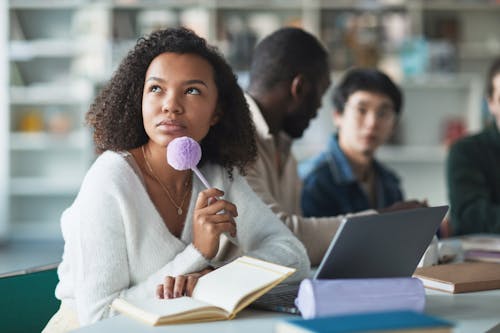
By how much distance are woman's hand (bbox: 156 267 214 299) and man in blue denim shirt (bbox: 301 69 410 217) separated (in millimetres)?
1305

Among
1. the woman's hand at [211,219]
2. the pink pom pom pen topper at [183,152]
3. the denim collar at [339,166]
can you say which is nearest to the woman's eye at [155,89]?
the pink pom pom pen topper at [183,152]

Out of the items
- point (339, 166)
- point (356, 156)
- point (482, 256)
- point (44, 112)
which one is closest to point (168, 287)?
point (482, 256)

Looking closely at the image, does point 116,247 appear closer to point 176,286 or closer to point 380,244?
point 176,286

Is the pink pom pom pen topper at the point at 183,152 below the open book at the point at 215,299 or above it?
above

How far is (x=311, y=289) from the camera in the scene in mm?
1140

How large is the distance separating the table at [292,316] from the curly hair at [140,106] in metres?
0.52

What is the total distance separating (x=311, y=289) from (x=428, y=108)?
Answer: 16.6ft

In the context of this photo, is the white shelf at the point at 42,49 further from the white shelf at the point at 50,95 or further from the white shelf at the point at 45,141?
the white shelf at the point at 45,141

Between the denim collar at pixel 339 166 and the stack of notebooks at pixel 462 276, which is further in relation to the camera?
the denim collar at pixel 339 166

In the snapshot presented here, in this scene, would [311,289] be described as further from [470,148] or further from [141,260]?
[470,148]

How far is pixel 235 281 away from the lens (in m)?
1.24

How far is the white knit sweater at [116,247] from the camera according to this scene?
136 centimetres

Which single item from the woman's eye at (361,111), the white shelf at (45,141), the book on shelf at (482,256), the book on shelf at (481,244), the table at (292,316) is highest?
the woman's eye at (361,111)

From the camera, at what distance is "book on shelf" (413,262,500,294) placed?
1480 mm
